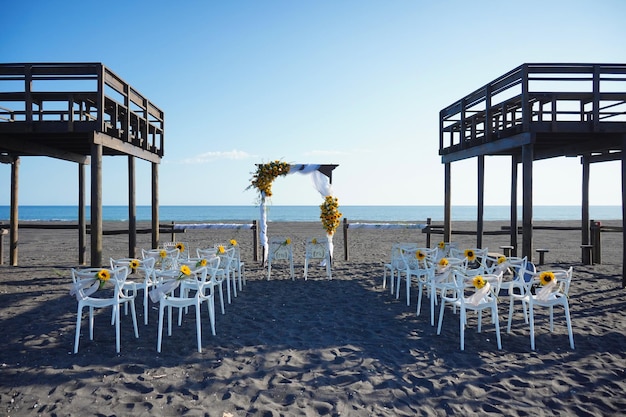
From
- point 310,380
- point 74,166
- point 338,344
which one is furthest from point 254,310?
point 74,166

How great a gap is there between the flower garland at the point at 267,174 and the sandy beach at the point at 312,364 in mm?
4713

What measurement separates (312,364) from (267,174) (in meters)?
7.42

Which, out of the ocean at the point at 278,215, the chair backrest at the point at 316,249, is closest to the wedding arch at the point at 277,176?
the chair backrest at the point at 316,249

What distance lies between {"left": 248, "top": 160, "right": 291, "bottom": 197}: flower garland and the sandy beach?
4.71m

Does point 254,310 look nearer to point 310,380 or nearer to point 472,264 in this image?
point 310,380

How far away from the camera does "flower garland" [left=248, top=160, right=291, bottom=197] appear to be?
36.1 feet

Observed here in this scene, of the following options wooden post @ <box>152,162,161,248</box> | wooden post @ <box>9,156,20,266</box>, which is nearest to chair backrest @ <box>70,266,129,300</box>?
wooden post @ <box>152,162,161,248</box>

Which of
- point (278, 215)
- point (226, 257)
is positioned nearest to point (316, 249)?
point (226, 257)

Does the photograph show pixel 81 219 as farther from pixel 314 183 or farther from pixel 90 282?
pixel 90 282

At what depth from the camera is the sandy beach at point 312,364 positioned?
3.38 meters

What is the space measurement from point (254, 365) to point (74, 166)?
12.8 m

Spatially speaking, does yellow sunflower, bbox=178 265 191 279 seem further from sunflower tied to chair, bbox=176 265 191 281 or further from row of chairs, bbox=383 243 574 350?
row of chairs, bbox=383 243 574 350

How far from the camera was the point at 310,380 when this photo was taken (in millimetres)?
3859

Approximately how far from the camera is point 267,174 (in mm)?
11016
